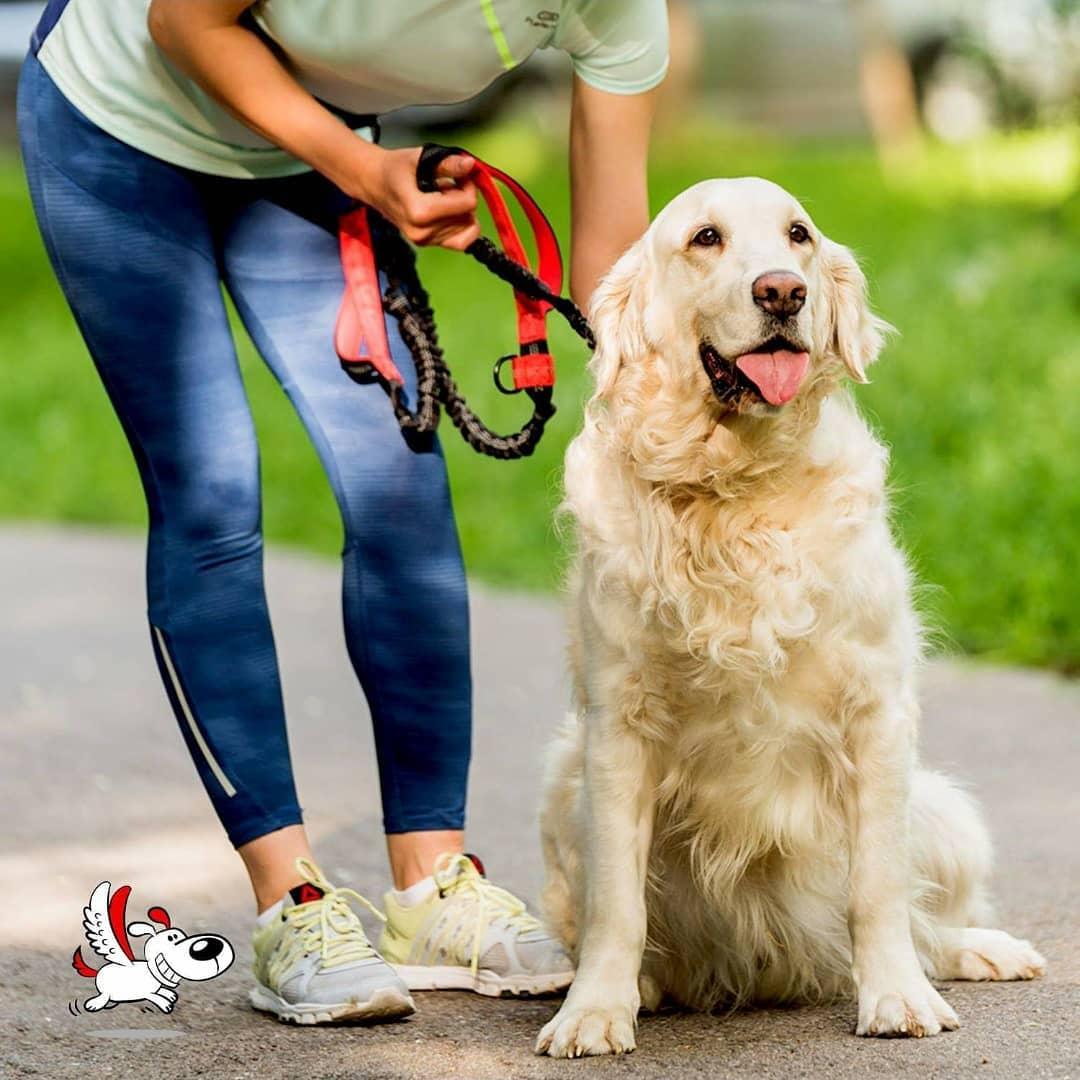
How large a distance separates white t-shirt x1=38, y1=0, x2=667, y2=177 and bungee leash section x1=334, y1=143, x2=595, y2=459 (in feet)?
0.65

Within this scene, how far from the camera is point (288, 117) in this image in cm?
345

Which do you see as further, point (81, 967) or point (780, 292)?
point (81, 967)

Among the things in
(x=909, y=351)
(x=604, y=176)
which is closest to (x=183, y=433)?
(x=604, y=176)

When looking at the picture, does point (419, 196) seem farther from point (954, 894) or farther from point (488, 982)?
point (954, 894)

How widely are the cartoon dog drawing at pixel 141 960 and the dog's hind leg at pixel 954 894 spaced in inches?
50.9

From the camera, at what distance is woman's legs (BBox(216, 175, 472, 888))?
3.67 m

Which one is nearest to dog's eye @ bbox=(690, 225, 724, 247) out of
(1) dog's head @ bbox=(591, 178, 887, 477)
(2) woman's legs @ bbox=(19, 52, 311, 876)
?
(1) dog's head @ bbox=(591, 178, 887, 477)

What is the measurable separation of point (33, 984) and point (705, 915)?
123 cm

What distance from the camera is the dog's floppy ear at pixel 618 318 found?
346 centimetres

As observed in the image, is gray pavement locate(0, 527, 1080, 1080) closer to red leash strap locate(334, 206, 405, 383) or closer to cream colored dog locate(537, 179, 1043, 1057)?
cream colored dog locate(537, 179, 1043, 1057)

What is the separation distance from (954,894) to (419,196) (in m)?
1.60

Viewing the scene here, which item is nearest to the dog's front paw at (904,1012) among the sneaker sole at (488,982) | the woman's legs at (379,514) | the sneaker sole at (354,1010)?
the sneaker sole at (488,982)

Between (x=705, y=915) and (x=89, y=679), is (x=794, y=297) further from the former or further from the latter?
(x=89, y=679)

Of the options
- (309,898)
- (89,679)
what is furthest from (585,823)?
(89,679)
